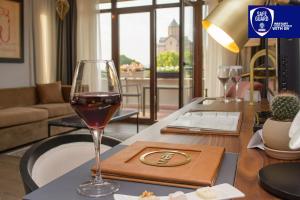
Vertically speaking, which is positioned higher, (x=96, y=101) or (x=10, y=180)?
(x=96, y=101)

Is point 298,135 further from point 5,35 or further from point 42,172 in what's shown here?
point 5,35

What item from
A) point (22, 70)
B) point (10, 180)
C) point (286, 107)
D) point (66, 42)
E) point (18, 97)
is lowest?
point (10, 180)

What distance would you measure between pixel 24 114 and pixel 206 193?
4.34 meters

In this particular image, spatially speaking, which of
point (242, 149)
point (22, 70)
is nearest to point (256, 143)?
point (242, 149)

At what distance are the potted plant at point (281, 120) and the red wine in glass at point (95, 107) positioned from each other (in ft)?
1.21

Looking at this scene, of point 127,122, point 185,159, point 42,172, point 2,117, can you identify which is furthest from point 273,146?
point 127,122

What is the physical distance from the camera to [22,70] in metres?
5.65

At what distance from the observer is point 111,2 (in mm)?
6461

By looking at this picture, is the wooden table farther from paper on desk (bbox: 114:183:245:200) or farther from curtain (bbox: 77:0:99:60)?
curtain (bbox: 77:0:99:60)

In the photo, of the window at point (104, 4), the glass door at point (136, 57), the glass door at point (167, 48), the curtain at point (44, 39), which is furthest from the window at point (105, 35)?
the glass door at point (167, 48)

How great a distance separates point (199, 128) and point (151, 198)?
612mm

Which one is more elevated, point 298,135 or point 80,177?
point 298,135

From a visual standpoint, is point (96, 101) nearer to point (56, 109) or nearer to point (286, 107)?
point (286, 107)

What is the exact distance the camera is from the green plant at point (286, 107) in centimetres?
70
